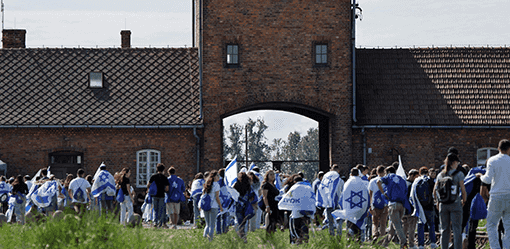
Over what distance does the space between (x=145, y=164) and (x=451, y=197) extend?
1623 cm

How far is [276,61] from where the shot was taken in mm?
26547

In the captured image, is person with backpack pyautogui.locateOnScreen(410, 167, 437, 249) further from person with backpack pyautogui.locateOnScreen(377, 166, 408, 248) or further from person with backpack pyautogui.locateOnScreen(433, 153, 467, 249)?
person with backpack pyautogui.locateOnScreen(433, 153, 467, 249)

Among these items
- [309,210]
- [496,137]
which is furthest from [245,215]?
[496,137]

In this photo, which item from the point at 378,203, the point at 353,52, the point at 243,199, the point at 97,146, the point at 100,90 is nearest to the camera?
the point at 378,203

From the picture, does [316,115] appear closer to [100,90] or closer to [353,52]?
[353,52]

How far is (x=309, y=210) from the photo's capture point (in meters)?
14.6

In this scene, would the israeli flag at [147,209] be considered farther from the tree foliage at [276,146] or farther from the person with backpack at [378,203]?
the tree foliage at [276,146]

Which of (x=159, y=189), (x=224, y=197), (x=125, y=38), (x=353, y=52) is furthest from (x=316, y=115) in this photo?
(x=224, y=197)

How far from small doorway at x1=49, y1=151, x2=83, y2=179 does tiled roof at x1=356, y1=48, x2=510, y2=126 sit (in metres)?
10.7

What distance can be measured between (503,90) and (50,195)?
1760 cm

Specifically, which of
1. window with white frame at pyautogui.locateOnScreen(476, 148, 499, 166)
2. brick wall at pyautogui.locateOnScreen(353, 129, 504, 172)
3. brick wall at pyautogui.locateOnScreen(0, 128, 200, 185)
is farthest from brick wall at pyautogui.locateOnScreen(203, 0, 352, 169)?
window with white frame at pyautogui.locateOnScreen(476, 148, 499, 166)

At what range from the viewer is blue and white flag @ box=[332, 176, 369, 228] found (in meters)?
14.5

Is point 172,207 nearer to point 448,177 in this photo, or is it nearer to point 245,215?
point 245,215

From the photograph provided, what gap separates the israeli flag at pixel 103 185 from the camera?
19219 millimetres
